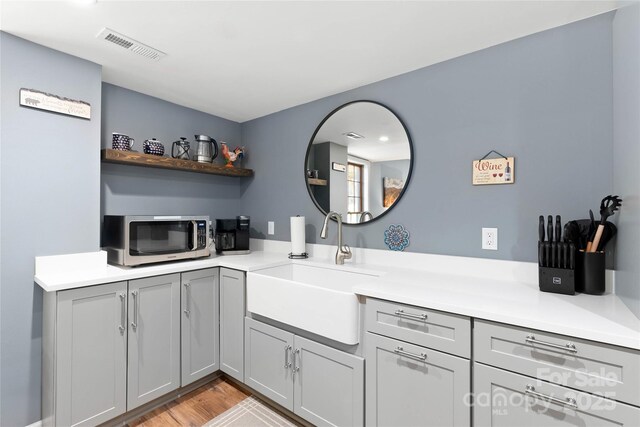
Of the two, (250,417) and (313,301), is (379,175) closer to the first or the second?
(313,301)

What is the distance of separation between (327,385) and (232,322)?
0.86 metres

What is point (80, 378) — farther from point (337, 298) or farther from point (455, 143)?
point (455, 143)

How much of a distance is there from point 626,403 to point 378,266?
1.30 m

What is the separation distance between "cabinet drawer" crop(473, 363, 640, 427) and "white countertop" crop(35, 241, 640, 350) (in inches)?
8.1

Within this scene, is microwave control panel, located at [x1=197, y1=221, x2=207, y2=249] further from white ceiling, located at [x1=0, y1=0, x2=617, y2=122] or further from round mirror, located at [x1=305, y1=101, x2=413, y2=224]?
white ceiling, located at [x1=0, y1=0, x2=617, y2=122]

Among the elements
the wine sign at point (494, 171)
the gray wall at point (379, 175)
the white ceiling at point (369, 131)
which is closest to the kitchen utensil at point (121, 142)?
the white ceiling at point (369, 131)

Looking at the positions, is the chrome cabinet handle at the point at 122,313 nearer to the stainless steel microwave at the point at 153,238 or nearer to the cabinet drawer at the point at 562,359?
the stainless steel microwave at the point at 153,238

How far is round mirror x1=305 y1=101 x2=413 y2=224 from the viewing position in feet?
6.77

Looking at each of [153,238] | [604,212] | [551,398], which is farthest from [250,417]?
[604,212]

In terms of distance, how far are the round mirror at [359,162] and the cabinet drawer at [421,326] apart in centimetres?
86

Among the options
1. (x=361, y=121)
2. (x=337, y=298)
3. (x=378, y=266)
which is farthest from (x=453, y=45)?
(x=337, y=298)

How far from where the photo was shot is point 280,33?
1610 millimetres

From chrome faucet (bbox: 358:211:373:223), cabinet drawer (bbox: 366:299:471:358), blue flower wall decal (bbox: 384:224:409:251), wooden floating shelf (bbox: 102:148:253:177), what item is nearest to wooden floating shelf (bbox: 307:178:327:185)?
chrome faucet (bbox: 358:211:373:223)

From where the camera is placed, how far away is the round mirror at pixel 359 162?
6.77 feet
